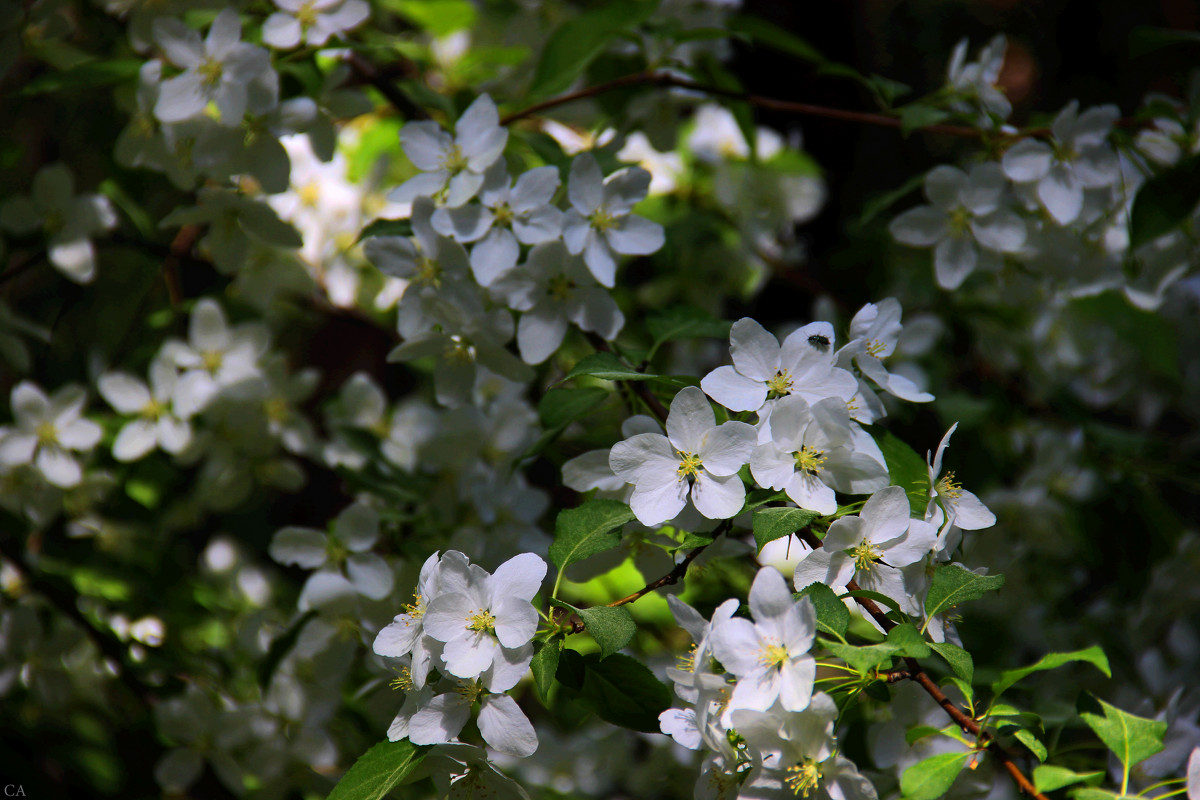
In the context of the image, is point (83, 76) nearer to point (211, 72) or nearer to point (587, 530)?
point (211, 72)

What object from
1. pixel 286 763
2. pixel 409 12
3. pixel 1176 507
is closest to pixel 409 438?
pixel 286 763

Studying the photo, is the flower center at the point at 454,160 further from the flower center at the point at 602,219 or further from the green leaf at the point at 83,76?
the green leaf at the point at 83,76

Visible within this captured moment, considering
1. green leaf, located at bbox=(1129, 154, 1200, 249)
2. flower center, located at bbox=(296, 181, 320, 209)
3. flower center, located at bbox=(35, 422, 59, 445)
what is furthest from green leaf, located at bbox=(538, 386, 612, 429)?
flower center, located at bbox=(296, 181, 320, 209)

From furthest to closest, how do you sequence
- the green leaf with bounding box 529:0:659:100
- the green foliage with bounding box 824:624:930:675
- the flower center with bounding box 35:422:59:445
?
the flower center with bounding box 35:422:59:445 < the green leaf with bounding box 529:0:659:100 < the green foliage with bounding box 824:624:930:675

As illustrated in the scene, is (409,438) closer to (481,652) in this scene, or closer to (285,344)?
(481,652)

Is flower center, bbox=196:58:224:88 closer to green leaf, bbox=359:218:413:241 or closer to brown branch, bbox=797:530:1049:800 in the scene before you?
green leaf, bbox=359:218:413:241

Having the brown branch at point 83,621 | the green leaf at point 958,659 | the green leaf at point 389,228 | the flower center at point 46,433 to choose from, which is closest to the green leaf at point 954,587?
the green leaf at point 958,659
